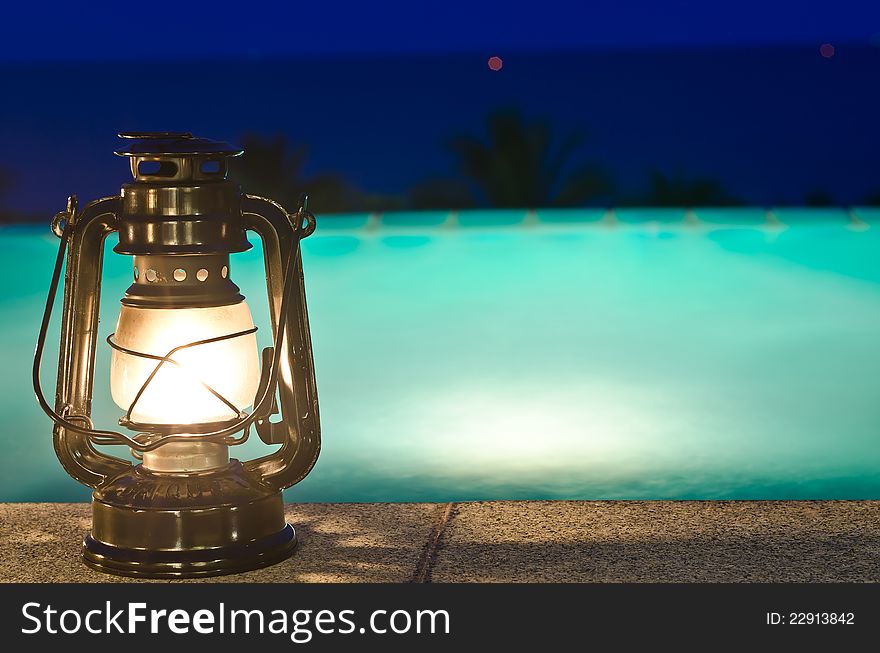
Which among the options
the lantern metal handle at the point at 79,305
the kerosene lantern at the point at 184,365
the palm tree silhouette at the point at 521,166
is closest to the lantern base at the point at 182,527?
the kerosene lantern at the point at 184,365

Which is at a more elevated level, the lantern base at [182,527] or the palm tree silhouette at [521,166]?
the palm tree silhouette at [521,166]

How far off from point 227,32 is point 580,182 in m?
15.4

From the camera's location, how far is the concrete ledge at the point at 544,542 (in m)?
2.03

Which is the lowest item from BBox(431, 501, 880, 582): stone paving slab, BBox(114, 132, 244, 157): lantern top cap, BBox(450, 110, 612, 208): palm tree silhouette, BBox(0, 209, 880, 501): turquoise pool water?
BBox(431, 501, 880, 582): stone paving slab

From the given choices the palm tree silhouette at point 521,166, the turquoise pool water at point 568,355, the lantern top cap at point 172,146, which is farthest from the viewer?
the palm tree silhouette at point 521,166

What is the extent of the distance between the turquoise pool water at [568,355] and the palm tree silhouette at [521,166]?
4.37 feet

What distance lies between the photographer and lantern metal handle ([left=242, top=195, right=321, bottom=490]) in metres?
2.09

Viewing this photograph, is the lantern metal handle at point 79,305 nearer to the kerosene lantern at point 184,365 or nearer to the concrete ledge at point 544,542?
the kerosene lantern at point 184,365

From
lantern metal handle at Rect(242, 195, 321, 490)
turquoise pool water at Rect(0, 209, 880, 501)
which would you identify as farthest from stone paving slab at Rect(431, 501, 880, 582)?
turquoise pool water at Rect(0, 209, 880, 501)

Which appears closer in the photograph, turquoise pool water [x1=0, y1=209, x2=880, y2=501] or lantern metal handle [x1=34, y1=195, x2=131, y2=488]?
lantern metal handle [x1=34, y1=195, x2=131, y2=488]

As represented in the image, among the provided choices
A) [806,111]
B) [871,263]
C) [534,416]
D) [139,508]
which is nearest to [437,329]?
[534,416]

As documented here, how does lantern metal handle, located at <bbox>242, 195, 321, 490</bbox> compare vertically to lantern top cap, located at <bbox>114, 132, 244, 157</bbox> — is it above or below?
below

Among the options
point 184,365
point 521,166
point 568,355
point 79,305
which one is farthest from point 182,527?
point 521,166

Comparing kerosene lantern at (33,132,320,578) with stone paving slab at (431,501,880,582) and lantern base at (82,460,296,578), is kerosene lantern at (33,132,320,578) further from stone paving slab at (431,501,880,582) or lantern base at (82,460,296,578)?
stone paving slab at (431,501,880,582)
